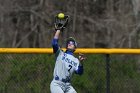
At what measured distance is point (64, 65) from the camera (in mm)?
10453

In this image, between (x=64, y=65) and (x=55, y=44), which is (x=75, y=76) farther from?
(x=55, y=44)

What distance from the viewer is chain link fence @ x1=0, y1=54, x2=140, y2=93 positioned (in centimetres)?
1164

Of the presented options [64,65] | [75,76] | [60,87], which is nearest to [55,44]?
[64,65]

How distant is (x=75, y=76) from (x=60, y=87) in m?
1.25

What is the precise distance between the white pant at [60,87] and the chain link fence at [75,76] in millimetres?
1041

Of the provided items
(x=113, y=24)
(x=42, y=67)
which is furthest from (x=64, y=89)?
(x=113, y=24)

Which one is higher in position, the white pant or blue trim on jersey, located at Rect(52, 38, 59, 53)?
blue trim on jersey, located at Rect(52, 38, 59, 53)

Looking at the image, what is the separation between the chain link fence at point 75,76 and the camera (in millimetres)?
11641

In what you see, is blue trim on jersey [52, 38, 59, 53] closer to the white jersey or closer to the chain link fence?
the white jersey

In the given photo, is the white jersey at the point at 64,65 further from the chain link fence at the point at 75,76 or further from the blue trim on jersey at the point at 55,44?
the chain link fence at the point at 75,76

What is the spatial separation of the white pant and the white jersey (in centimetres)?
9

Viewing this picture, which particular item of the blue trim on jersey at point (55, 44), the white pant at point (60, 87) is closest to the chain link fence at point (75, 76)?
the white pant at point (60, 87)

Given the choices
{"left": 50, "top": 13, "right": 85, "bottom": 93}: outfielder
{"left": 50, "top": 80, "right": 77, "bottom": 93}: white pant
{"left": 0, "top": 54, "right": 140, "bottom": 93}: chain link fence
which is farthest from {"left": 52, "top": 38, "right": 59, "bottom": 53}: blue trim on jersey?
{"left": 0, "top": 54, "right": 140, "bottom": 93}: chain link fence

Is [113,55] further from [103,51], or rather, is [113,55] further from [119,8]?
[119,8]
